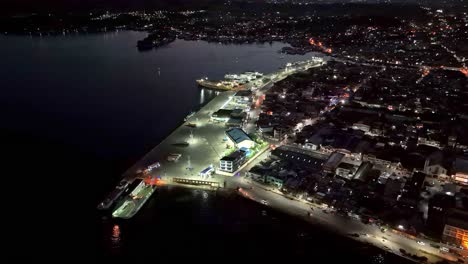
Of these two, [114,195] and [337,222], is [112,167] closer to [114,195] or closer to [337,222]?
[114,195]

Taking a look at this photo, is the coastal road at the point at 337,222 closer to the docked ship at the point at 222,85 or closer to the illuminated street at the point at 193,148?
the illuminated street at the point at 193,148

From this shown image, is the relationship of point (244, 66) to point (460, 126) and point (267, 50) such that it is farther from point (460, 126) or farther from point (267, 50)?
point (460, 126)

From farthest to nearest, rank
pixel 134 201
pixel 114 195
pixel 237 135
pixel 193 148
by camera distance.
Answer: pixel 237 135, pixel 193 148, pixel 114 195, pixel 134 201

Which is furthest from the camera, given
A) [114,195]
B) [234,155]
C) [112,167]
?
[112,167]

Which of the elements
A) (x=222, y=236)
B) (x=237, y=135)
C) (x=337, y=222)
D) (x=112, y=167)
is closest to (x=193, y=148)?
(x=237, y=135)

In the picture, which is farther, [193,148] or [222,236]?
[193,148]

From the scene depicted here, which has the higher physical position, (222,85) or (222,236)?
(222,85)

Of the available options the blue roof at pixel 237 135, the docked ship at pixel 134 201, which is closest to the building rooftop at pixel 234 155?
the blue roof at pixel 237 135
